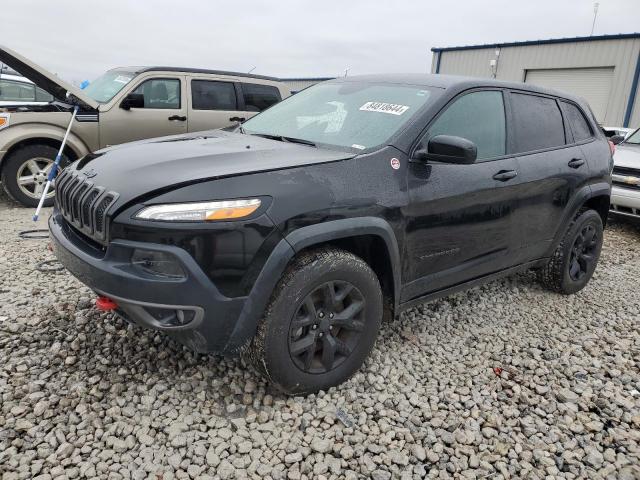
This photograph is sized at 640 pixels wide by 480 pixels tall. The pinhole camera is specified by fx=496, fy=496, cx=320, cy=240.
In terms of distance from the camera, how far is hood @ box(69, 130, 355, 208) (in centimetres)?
220

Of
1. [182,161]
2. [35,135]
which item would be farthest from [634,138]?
[35,135]

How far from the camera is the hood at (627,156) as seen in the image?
6645 mm

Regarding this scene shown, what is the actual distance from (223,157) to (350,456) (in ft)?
5.00

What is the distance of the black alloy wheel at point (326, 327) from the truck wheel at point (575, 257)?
2280mm

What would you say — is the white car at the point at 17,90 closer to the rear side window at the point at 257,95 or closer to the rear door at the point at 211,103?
the rear door at the point at 211,103

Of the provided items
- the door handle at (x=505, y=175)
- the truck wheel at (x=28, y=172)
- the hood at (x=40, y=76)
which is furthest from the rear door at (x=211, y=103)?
the door handle at (x=505, y=175)

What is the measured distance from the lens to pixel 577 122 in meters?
4.10

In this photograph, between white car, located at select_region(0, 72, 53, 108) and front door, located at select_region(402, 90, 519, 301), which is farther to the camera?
white car, located at select_region(0, 72, 53, 108)

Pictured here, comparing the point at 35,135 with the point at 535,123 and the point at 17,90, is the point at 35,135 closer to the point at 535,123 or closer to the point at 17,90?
the point at 17,90

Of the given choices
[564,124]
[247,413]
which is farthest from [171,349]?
[564,124]

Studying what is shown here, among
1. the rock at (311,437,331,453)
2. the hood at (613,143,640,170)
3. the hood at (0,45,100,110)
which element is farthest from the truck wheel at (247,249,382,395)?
the hood at (613,143,640,170)

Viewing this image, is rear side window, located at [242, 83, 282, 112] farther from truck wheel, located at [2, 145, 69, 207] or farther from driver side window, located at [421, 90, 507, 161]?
driver side window, located at [421, 90, 507, 161]

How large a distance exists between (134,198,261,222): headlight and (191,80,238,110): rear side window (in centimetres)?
540

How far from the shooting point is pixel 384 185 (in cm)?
259
